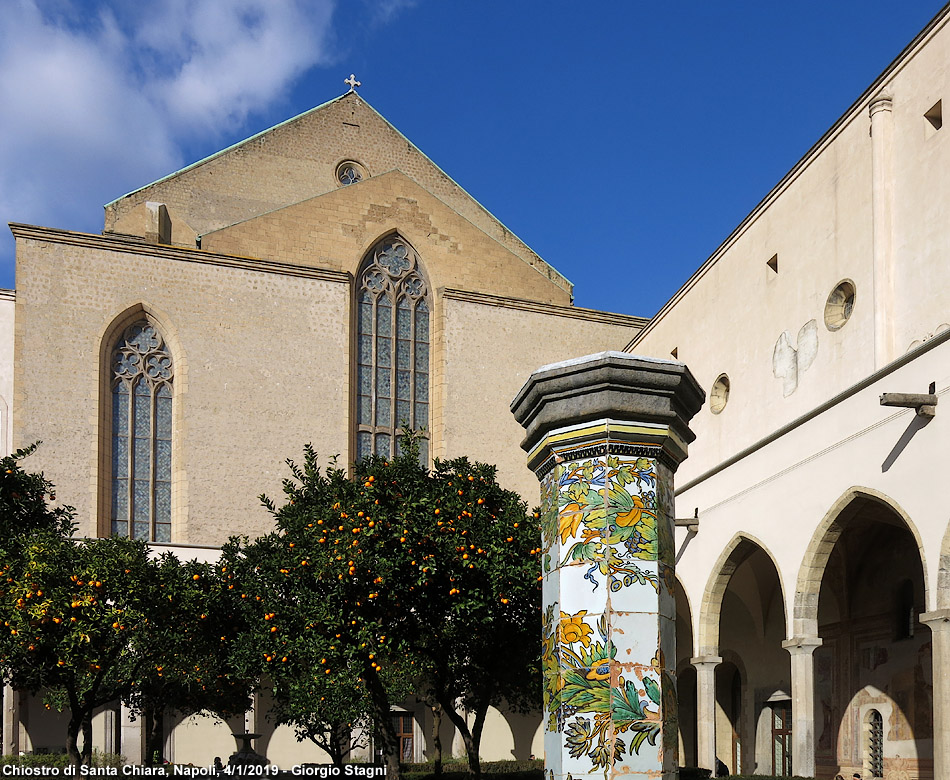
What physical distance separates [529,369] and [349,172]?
854 centimetres

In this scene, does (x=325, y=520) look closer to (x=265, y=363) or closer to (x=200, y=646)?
(x=200, y=646)

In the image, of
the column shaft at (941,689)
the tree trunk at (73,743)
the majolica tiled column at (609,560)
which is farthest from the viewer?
the tree trunk at (73,743)

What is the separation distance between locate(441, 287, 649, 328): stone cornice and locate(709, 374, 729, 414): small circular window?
8.77 meters

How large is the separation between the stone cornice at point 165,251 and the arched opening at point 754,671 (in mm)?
12982

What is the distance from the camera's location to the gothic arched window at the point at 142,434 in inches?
1112

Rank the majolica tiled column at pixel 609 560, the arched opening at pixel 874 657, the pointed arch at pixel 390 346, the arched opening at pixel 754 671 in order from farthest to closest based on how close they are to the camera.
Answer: the pointed arch at pixel 390 346 < the arched opening at pixel 754 671 < the arched opening at pixel 874 657 < the majolica tiled column at pixel 609 560

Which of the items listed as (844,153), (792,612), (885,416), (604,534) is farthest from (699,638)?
(604,534)

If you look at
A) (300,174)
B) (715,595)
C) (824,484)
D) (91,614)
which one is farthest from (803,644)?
(300,174)

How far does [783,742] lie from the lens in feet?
78.5

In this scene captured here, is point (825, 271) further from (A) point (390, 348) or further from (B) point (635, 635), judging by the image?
(B) point (635, 635)

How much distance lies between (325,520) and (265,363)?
586 inches

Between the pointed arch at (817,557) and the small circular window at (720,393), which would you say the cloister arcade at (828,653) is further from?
the small circular window at (720,393)

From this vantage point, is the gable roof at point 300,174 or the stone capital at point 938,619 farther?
the gable roof at point 300,174

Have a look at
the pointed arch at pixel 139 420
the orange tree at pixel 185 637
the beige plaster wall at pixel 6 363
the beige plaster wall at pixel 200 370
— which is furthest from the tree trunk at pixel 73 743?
the beige plaster wall at pixel 6 363
